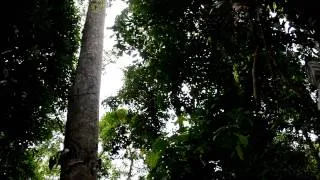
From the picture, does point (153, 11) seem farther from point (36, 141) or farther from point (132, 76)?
point (36, 141)

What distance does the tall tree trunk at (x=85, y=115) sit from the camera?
207 inches

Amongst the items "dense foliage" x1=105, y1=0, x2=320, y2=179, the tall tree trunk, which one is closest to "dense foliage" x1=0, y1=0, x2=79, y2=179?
the tall tree trunk

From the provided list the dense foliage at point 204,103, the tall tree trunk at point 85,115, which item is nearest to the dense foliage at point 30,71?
the tall tree trunk at point 85,115

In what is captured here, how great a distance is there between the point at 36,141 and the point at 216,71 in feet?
12.7

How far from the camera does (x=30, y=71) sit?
6809 mm

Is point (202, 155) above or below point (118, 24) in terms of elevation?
below

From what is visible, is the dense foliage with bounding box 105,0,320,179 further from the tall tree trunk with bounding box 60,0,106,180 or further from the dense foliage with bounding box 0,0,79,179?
the dense foliage with bounding box 0,0,79,179

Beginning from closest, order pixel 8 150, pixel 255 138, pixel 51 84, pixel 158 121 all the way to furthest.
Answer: pixel 8 150 < pixel 255 138 < pixel 51 84 < pixel 158 121

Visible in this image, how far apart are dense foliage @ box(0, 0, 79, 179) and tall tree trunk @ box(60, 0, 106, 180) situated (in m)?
0.79

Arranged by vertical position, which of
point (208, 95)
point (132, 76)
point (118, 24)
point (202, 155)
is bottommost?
point (202, 155)

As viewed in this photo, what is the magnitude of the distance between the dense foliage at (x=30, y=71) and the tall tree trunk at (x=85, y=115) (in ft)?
2.59

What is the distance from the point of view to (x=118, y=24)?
783 cm

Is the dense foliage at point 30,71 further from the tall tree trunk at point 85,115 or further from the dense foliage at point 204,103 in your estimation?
the dense foliage at point 204,103

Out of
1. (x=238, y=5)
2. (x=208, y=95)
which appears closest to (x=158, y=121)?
(x=208, y=95)
